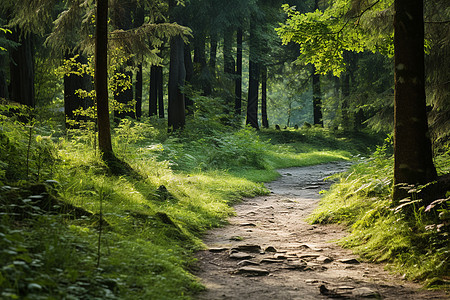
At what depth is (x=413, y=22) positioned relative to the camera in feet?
19.8

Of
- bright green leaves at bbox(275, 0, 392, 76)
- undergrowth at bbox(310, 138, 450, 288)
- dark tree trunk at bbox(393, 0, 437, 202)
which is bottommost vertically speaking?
undergrowth at bbox(310, 138, 450, 288)

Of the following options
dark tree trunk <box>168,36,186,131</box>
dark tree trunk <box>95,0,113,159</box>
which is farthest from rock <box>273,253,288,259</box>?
dark tree trunk <box>168,36,186,131</box>

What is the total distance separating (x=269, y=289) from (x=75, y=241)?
6.79ft

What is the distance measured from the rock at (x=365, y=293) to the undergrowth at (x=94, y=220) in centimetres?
166

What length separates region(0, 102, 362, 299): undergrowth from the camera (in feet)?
11.2

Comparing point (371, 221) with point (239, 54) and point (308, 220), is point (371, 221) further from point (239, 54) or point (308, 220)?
point (239, 54)

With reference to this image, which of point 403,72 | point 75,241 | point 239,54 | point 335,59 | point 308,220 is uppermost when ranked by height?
point 239,54

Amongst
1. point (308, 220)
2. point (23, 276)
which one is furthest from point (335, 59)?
point (23, 276)

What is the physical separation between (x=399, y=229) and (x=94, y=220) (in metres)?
3.96

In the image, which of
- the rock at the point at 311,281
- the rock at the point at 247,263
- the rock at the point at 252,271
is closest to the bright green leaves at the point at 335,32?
the rock at the point at 247,263

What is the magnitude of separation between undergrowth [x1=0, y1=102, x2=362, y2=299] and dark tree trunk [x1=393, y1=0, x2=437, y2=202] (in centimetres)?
326

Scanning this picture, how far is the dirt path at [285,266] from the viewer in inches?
176

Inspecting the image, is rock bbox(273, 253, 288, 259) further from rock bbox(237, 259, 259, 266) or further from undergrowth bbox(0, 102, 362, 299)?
undergrowth bbox(0, 102, 362, 299)

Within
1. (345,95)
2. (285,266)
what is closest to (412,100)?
(285,266)
